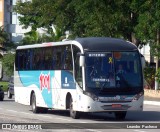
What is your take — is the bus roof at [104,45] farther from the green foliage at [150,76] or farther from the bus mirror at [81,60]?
the green foliage at [150,76]

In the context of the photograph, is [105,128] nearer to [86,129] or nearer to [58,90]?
[86,129]

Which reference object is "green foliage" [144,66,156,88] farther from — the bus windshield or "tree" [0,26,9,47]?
"tree" [0,26,9,47]

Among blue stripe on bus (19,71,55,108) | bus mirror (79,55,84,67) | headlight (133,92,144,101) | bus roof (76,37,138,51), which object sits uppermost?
bus roof (76,37,138,51)

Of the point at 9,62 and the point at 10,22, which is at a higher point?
the point at 10,22

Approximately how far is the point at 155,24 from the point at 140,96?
20069mm

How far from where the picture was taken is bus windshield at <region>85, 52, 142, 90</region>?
2448 cm

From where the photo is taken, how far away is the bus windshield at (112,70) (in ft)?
80.3

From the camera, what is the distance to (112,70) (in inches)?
971

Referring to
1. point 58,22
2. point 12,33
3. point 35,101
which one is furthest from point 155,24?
point 12,33

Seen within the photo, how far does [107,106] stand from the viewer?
79.8 ft

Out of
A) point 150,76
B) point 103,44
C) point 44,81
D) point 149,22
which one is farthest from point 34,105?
point 150,76

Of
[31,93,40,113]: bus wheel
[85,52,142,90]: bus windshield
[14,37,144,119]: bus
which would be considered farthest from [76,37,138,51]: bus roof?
[31,93,40,113]: bus wheel

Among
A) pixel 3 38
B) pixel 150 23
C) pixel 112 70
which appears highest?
pixel 3 38

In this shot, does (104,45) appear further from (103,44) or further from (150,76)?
(150,76)
